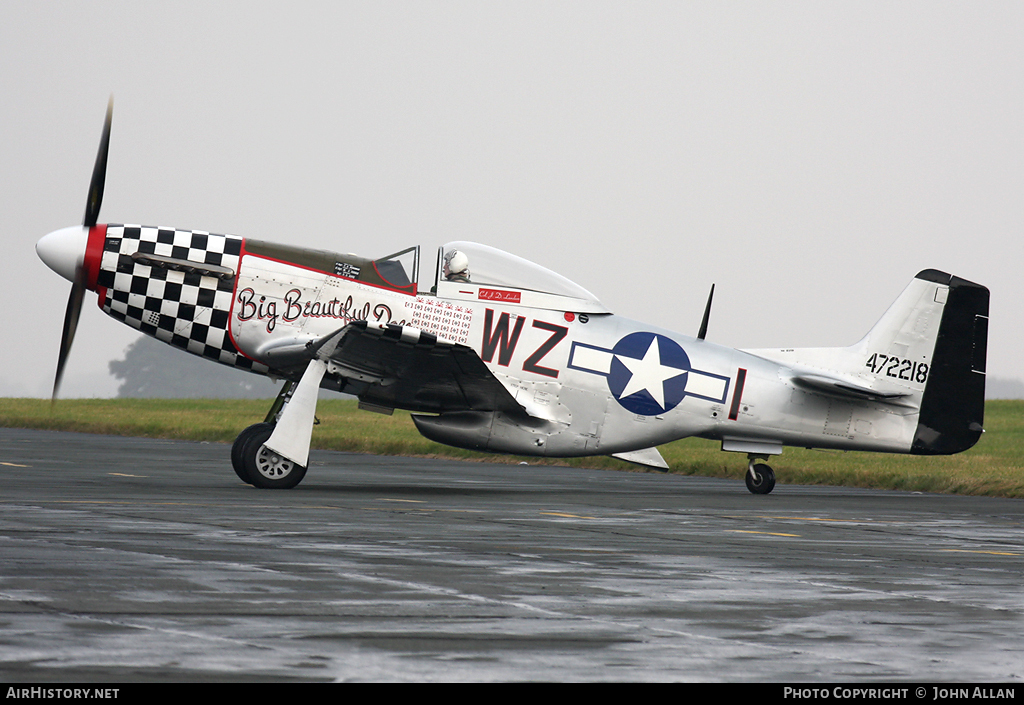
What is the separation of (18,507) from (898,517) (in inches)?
339

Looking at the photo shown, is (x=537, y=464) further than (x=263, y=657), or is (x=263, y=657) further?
(x=537, y=464)

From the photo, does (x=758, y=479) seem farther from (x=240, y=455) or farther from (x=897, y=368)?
(x=240, y=455)

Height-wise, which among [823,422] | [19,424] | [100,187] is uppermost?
[100,187]

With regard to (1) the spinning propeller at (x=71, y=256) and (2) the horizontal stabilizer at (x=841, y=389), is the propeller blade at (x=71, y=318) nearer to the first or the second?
(1) the spinning propeller at (x=71, y=256)

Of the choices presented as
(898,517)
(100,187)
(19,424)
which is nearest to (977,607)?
(898,517)

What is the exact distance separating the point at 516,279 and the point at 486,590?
9045mm

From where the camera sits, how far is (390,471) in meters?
19.3

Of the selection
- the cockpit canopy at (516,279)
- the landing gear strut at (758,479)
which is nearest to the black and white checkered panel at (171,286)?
the cockpit canopy at (516,279)

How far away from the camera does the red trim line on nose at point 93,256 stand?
1408 centimetres

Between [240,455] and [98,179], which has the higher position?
[98,179]

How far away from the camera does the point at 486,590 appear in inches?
240

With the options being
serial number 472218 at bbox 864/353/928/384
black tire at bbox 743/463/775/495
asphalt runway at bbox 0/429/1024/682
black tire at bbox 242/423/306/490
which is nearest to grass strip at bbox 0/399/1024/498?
serial number 472218 at bbox 864/353/928/384

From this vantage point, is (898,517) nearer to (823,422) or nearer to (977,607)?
(823,422)

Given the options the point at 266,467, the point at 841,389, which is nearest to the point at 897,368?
the point at 841,389
